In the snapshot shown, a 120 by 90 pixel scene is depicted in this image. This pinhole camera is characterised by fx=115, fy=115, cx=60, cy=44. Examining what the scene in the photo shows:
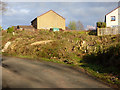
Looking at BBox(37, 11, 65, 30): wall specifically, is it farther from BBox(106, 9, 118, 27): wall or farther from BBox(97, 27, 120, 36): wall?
BBox(97, 27, 120, 36): wall

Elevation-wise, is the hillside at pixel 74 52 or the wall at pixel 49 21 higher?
the wall at pixel 49 21

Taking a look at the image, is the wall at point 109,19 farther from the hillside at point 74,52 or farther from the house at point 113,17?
the hillside at point 74,52

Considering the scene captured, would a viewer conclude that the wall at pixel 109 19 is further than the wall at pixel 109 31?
Yes

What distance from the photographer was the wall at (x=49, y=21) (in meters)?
44.8

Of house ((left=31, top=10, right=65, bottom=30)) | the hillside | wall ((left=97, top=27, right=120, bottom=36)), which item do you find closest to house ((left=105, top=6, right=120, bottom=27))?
wall ((left=97, top=27, right=120, bottom=36))

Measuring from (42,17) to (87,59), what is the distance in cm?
3539

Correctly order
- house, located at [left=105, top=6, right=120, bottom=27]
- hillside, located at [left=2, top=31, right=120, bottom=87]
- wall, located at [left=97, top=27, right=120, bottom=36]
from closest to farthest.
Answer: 1. hillside, located at [left=2, top=31, right=120, bottom=87]
2. wall, located at [left=97, top=27, right=120, bottom=36]
3. house, located at [left=105, top=6, right=120, bottom=27]

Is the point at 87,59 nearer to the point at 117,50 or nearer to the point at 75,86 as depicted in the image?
the point at 117,50

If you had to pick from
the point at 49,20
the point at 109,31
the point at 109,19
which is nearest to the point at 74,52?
the point at 109,31

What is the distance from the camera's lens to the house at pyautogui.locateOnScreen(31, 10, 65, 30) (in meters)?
44.8

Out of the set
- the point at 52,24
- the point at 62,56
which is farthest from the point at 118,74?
the point at 52,24

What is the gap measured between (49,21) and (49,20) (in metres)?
0.40

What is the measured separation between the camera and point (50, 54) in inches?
578

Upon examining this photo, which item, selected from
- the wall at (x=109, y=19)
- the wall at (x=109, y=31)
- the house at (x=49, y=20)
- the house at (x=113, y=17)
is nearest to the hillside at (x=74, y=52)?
the wall at (x=109, y=31)
